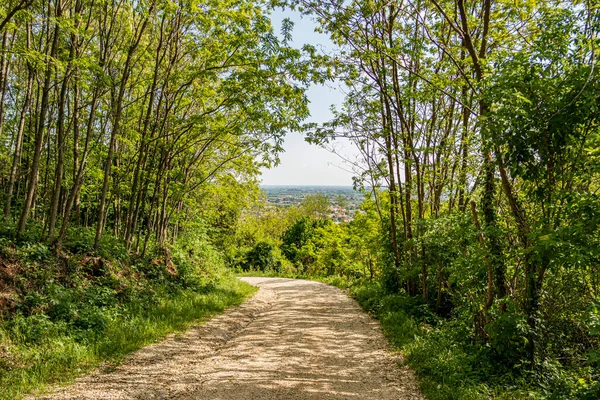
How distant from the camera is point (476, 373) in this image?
16.9 ft

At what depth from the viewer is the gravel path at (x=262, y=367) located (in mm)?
4703

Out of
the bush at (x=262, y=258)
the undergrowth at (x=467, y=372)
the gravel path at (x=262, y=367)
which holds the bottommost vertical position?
the bush at (x=262, y=258)

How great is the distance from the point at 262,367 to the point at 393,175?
742 centimetres

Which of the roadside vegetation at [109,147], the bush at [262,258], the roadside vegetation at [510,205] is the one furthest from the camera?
the bush at [262,258]

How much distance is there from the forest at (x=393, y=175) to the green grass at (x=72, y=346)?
3 centimetres

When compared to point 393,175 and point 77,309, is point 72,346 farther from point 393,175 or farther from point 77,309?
point 393,175

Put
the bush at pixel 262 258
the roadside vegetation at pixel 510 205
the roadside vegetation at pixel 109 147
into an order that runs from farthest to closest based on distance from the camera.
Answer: the bush at pixel 262 258 < the roadside vegetation at pixel 109 147 < the roadside vegetation at pixel 510 205

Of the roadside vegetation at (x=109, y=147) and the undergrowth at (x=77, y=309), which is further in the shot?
the roadside vegetation at (x=109, y=147)

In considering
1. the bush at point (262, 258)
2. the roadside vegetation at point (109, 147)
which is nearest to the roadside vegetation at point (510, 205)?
the roadside vegetation at point (109, 147)

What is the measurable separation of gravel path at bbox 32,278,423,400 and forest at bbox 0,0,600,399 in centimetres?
49

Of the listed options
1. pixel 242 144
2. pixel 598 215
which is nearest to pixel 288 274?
pixel 242 144

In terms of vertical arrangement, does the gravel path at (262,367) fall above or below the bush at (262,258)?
above

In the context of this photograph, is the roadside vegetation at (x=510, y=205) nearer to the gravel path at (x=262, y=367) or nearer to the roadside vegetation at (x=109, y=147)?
the gravel path at (x=262, y=367)

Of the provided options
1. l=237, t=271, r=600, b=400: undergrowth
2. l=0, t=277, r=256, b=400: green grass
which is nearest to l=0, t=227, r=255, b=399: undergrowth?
l=0, t=277, r=256, b=400: green grass
